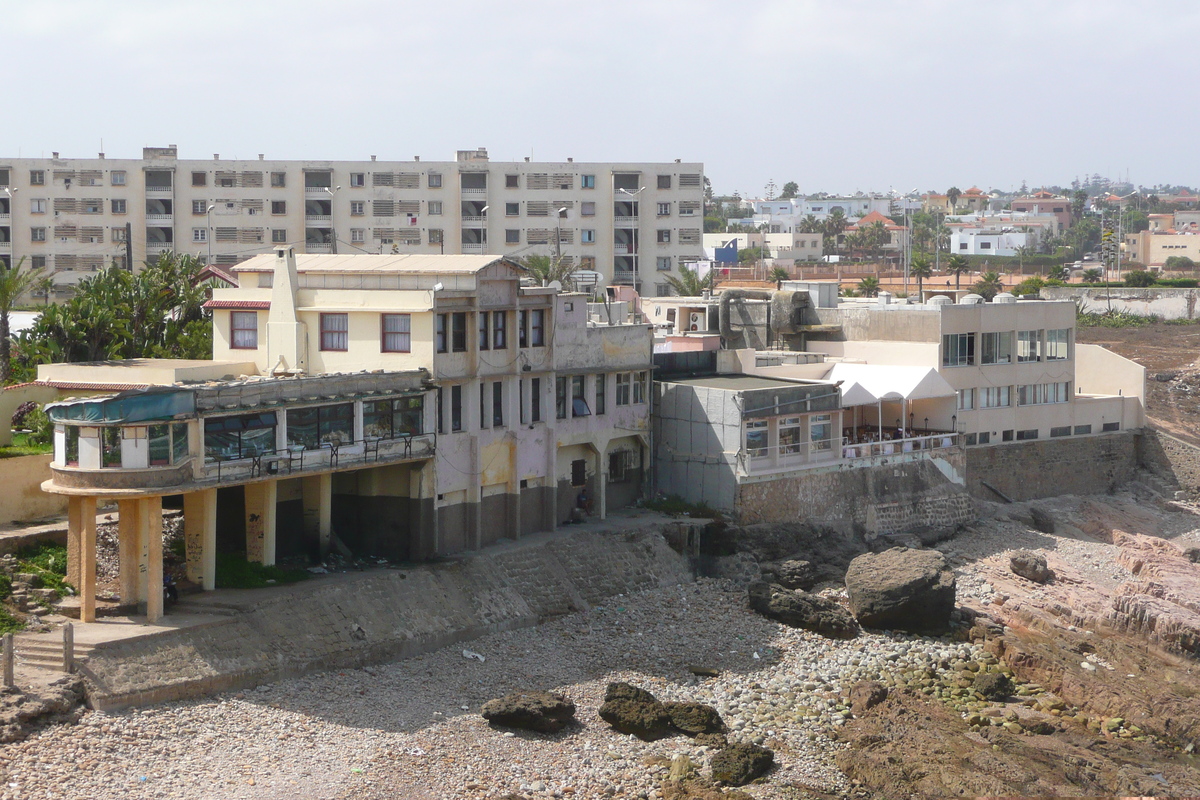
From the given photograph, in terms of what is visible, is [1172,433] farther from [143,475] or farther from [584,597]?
[143,475]

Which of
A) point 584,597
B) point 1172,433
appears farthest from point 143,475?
point 1172,433

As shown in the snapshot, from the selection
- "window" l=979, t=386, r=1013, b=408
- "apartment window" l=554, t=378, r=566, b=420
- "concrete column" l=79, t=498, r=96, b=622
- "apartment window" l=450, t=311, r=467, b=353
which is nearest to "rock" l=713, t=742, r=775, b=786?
"concrete column" l=79, t=498, r=96, b=622

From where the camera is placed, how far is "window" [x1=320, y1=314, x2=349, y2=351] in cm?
4116

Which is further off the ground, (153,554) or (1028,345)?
(1028,345)

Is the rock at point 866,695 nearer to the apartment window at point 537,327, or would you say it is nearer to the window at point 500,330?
the window at point 500,330

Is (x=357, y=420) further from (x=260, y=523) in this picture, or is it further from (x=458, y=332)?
(x=458, y=332)

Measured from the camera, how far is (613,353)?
46406 millimetres

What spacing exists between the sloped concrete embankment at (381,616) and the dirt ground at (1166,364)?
3719 centimetres

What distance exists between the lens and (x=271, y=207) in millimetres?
82750

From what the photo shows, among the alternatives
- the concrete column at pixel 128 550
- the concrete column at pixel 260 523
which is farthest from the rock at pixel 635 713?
the concrete column at pixel 128 550

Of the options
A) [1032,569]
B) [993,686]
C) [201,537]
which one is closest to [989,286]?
[1032,569]

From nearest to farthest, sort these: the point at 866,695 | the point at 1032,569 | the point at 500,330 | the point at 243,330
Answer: the point at 866,695
the point at 500,330
the point at 243,330
the point at 1032,569

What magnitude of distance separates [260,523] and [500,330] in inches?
365

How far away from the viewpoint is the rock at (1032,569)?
1885 inches
